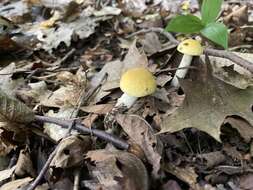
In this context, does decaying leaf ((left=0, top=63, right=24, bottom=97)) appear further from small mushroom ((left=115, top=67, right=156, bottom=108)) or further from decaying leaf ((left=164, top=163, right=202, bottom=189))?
decaying leaf ((left=164, top=163, right=202, bottom=189))

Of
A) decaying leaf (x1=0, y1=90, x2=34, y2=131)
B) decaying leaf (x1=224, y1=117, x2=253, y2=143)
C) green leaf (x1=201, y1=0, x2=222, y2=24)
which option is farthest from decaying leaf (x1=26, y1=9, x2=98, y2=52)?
decaying leaf (x1=224, y1=117, x2=253, y2=143)

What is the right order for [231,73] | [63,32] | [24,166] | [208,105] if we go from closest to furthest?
[24,166] → [208,105] → [231,73] → [63,32]

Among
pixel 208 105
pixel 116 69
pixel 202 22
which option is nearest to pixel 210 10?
pixel 202 22

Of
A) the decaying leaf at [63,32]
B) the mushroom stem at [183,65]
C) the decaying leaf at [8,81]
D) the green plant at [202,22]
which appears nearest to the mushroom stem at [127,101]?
the mushroom stem at [183,65]

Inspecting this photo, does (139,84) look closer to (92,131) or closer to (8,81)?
(92,131)

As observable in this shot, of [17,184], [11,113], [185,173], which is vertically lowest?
[185,173]

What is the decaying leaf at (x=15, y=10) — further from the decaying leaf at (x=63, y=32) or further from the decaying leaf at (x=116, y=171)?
the decaying leaf at (x=116, y=171)
